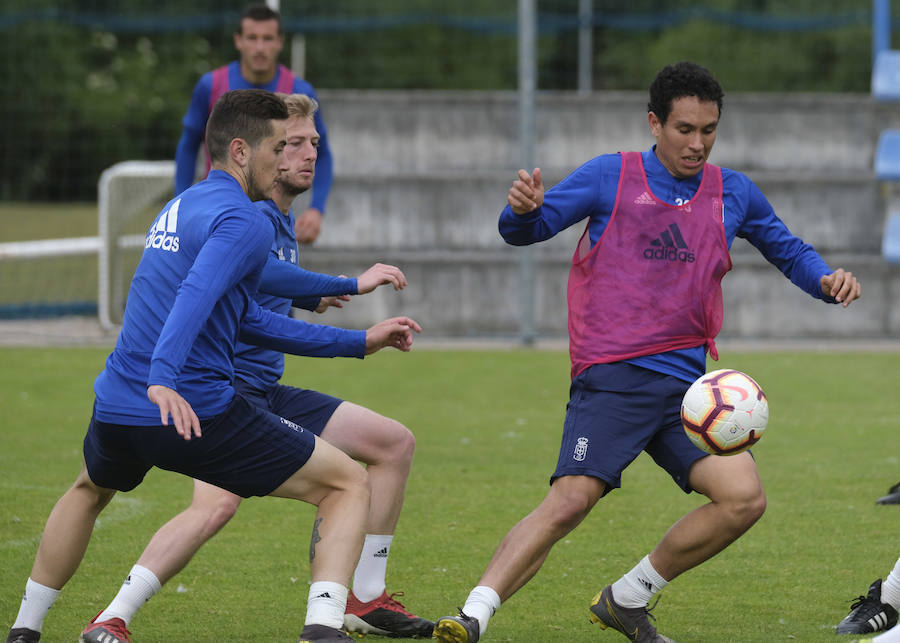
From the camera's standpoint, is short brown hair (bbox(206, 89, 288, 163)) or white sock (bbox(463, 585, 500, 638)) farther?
white sock (bbox(463, 585, 500, 638))

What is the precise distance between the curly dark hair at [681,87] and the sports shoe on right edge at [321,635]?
2.01 m

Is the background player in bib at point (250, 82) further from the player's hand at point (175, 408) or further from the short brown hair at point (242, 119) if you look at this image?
the player's hand at point (175, 408)

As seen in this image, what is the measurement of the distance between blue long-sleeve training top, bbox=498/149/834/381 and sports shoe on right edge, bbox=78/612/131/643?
5.89 ft

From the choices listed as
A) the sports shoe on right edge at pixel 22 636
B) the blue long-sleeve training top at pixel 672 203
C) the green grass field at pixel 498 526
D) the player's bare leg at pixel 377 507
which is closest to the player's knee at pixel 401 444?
the player's bare leg at pixel 377 507

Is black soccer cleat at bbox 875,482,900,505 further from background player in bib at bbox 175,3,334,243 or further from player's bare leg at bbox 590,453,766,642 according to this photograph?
background player in bib at bbox 175,3,334,243

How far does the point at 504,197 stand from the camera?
13.8 metres

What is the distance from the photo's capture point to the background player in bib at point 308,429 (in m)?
4.48

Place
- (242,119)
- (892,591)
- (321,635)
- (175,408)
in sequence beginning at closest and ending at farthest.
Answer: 1. (175,408)
2. (321,635)
3. (242,119)
4. (892,591)

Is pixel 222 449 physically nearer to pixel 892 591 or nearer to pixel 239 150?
pixel 239 150

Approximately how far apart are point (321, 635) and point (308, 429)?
3.41 ft

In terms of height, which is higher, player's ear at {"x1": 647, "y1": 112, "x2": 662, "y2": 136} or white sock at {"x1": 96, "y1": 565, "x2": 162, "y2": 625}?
player's ear at {"x1": 647, "y1": 112, "x2": 662, "y2": 136}

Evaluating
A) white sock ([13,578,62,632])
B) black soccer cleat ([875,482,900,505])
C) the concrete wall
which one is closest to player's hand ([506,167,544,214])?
white sock ([13,578,62,632])

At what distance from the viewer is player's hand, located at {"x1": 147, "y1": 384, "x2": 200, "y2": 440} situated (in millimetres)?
3717

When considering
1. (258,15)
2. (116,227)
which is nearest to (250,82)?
(258,15)
